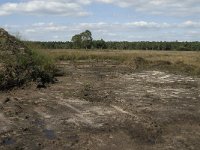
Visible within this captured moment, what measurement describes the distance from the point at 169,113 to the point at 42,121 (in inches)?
182

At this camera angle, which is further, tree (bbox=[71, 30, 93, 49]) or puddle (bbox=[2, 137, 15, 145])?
tree (bbox=[71, 30, 93, 49])

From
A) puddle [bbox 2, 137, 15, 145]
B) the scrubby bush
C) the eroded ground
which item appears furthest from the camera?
the scrubby bush

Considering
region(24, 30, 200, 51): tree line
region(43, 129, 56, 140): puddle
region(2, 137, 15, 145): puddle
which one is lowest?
region(24, 30, 200, 51): tree line

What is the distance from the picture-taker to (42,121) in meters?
13.5

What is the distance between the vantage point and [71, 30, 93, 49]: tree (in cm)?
8575

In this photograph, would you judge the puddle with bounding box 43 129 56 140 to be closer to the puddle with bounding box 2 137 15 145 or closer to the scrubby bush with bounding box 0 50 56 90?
the puddle with bounding box 2 137 15 145

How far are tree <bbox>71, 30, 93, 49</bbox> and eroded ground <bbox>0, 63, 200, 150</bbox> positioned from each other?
63.8m

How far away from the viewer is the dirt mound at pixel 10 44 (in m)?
24.6

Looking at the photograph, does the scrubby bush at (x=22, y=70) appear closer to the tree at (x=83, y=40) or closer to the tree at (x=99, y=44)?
the tree at (x=83, y=40)

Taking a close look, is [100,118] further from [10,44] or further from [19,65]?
[10,44]

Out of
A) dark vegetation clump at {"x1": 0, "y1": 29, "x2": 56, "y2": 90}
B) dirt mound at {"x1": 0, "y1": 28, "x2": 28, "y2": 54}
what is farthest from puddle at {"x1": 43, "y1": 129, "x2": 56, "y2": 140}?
dirt mound at {"x1": 0, "y1": 28, "x2": 28, "y2": 54}

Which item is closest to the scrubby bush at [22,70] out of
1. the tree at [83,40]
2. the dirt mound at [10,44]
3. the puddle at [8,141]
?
the dirt mound at [10,44]

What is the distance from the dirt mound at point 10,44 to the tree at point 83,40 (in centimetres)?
5652

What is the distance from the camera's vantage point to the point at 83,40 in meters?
89.2
